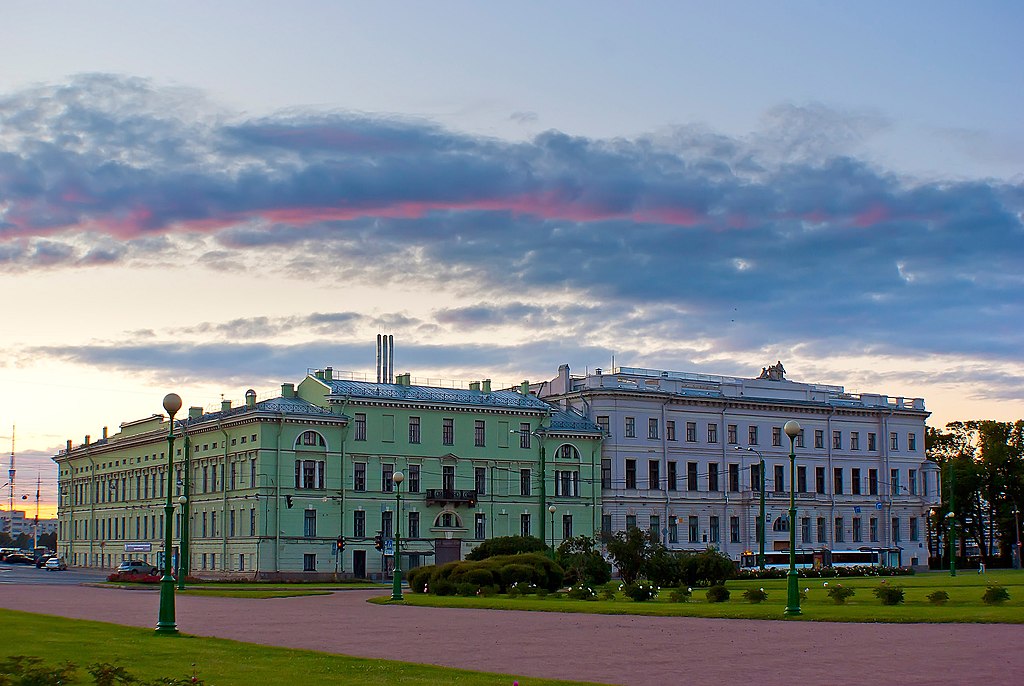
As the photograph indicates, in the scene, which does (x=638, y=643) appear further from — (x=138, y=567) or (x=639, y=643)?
(x=138, y=567)

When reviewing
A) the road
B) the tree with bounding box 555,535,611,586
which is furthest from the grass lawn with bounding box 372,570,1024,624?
the tree with bounding box 555,535,611,586

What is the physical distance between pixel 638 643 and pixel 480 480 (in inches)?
2895

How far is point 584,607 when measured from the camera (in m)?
43.1

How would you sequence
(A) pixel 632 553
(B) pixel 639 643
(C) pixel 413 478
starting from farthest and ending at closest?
(C) pixel 413 478 < (A) pixel 632 553 < (B) pixel 639 643

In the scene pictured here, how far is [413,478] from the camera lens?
320 ft

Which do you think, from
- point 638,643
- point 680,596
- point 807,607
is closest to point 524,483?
point 680,596

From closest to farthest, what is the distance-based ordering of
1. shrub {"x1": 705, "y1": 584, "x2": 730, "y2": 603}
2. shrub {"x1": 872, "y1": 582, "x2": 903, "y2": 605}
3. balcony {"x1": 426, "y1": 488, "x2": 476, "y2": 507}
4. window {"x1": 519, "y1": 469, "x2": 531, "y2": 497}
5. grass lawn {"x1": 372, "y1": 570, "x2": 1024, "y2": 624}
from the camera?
grass lawn {"x1": 372, "y1": 570, "x2": 1024, "y2": 624}
shrub {"x1": 872, "y1": 582, "x2": 903, "y2": 605}
shrub {"x1": 705, "y1": 584, "x2": 730, "y2": 603}
balcony {"x1": 426, "y1": 488, "x2": 476, "y2": 507}
window {"x1": 519, "y1": 469, "x2": 531, "y2": 497}

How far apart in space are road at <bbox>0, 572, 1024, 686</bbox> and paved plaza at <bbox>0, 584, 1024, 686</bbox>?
1.0 inches

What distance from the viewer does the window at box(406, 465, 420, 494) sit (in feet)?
320

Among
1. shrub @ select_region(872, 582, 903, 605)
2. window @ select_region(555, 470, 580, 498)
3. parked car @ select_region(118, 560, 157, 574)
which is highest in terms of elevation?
window @ select_region(555, 470, 580, 498)

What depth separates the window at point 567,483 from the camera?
341 ft

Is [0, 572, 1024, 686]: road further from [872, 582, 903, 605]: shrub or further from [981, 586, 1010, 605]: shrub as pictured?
[981, 586, 1010, 605]: shrub

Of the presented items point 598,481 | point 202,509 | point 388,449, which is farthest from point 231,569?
point 598,481

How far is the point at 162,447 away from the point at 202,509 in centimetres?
992
